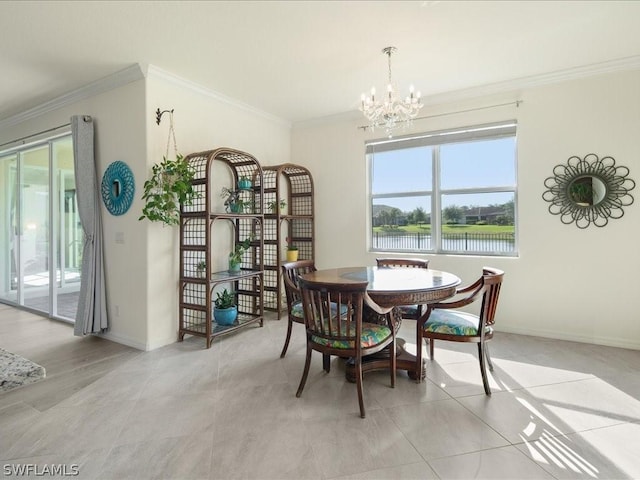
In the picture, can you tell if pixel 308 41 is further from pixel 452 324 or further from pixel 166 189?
pixel 452 324

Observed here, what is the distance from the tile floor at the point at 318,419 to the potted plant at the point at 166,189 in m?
1.30

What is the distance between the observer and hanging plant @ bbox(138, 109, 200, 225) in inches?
125

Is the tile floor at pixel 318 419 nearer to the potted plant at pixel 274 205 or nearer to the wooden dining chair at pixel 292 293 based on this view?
the wooden dining chair at pixel 292 293

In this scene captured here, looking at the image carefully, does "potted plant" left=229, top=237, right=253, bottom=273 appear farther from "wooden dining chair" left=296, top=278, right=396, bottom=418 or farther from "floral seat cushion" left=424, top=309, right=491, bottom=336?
"floral seat cushion" left=424, top=309, right=491, bottom=336

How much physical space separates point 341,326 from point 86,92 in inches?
143

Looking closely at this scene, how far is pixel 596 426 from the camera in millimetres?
2029

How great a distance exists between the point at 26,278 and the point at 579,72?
7244mm

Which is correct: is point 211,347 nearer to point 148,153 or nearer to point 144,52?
point 148,153

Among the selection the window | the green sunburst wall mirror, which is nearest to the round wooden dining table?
the window

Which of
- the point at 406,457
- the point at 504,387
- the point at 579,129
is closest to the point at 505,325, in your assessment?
the point at 504,387

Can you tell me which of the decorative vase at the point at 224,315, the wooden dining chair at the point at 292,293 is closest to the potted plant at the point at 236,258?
the decorative vase at the point at 224,315

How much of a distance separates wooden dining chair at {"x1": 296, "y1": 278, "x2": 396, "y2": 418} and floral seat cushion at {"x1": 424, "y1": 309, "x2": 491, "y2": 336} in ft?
1.20

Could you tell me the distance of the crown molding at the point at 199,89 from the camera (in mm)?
3277

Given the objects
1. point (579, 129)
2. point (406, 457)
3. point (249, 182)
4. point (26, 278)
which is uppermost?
point (579, 129)
